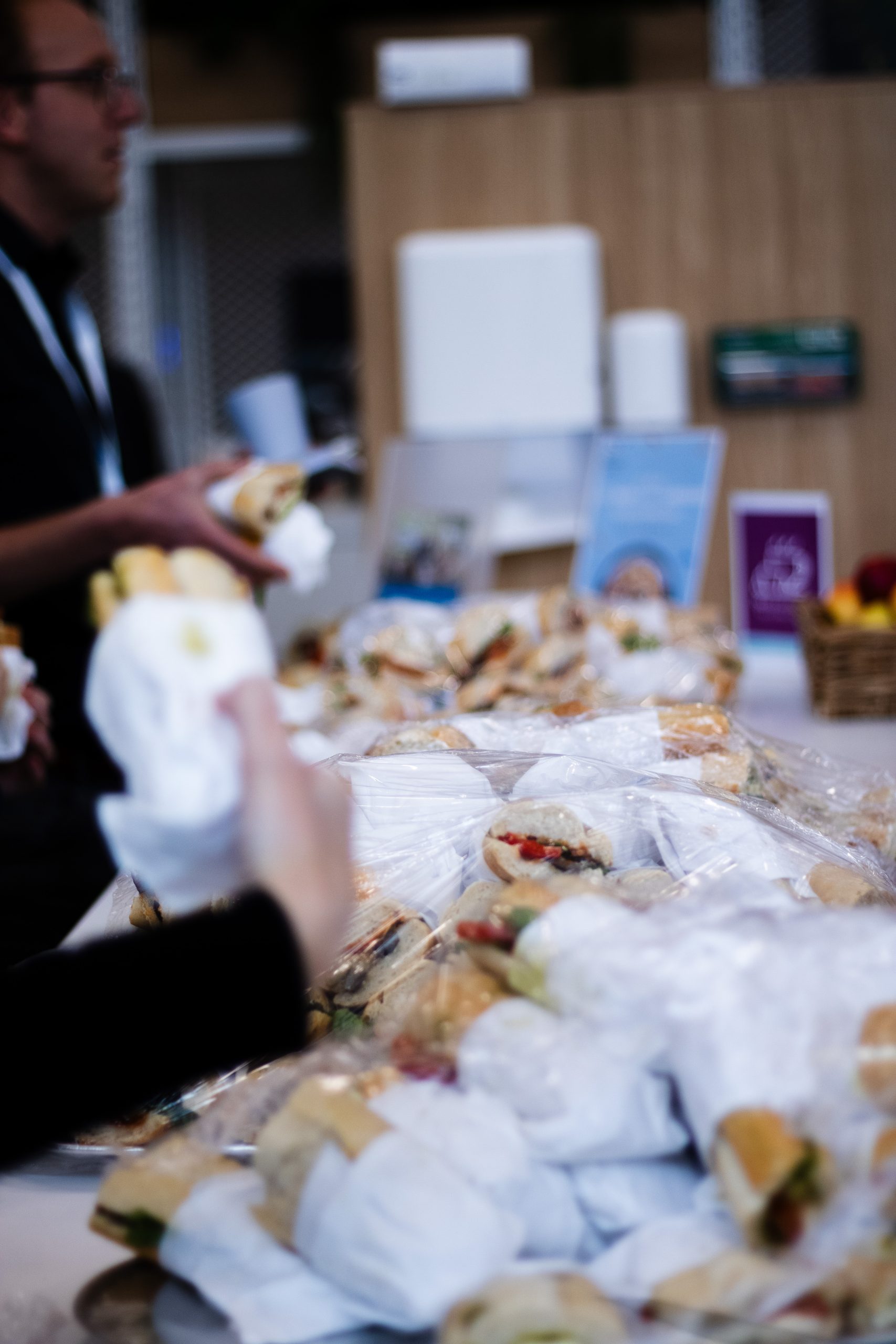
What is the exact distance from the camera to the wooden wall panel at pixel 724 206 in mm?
2756

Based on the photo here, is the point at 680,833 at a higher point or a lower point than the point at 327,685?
higher

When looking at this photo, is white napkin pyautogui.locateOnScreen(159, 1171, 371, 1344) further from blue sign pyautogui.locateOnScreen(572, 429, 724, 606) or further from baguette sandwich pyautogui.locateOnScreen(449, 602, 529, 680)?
blue sign pyautogui.locateOnScreen(572, 429, 724, 606)

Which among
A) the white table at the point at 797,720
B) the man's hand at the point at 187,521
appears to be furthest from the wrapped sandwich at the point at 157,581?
the white table at the point at 797,720

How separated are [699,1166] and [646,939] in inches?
4.4

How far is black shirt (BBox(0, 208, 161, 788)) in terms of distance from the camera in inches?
77.7

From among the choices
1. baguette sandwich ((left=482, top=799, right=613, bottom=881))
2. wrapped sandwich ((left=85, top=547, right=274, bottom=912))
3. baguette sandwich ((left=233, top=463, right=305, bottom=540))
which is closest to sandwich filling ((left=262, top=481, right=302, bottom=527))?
baguette sandwich ((left=233, top=463, right=305, bottom=540))

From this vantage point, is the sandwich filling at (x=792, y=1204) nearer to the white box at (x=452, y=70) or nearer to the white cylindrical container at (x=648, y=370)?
the white cylindrical container at (x=648, y=370)

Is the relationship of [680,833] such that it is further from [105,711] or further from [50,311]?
[50,311]

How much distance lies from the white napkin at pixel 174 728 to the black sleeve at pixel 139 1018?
0.03 metres

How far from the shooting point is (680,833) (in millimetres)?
850

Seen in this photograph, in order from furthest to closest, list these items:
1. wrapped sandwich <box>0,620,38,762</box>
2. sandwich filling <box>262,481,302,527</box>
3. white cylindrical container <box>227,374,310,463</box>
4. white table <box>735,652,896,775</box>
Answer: white cylindrical container <box>227,374,310,463</box>
white table <box>735,652,896,775</box>
wrapped sandwich <box>0,620,38,762</box>
sandwich filling <box>262,481,302,527</box>

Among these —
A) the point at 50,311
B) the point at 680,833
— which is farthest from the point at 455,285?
the point at 680,833

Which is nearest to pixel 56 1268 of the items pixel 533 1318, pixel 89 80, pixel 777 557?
pixel 533 1318

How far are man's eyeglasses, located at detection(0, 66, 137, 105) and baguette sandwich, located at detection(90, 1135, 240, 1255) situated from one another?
191cm
